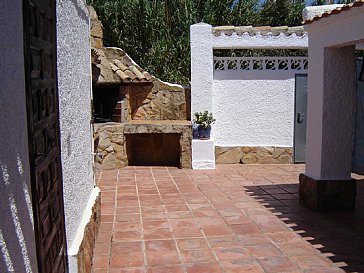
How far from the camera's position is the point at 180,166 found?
975cm

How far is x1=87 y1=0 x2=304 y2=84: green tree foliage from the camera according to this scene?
13773 mm

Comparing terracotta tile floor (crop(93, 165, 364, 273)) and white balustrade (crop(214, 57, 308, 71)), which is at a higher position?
white balustrade (crop(214, 57, 308, 71))

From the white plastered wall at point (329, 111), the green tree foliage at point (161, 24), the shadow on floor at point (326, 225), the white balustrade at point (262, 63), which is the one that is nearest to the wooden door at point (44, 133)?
the shadow on floor at point (326, 225)

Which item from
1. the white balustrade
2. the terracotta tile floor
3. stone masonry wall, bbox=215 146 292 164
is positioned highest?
the white balustrade

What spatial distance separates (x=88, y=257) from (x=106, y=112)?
6.87 metres

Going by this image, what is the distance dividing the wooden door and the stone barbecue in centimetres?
589

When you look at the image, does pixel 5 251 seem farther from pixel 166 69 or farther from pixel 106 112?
pixel 166 69

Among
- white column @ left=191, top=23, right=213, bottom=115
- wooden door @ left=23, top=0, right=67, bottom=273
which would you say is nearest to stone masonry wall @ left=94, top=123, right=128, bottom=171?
white column @ left=191, top=23, right=213, bottom=115

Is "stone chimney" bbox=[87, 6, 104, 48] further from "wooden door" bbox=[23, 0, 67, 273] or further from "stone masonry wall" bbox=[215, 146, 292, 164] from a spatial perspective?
"wooden door" bbox=[23, 0, 67, 273]

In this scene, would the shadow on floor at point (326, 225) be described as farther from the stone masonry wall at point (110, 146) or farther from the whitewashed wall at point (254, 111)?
the stone masonry wall at point (110, 146)

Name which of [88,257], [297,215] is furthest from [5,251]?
[297,215]

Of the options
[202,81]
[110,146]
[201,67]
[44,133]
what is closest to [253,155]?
[202,81]

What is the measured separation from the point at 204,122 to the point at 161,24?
5855 millimetres

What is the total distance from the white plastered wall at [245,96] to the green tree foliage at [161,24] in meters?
3.89
